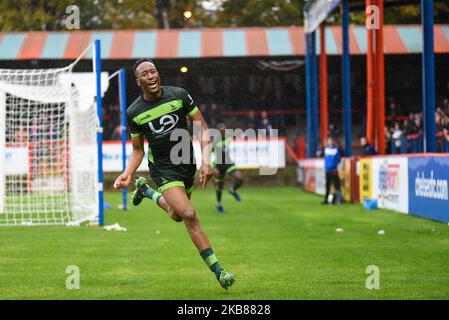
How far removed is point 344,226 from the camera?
16953mm

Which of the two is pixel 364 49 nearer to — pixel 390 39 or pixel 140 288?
pixel 390 39

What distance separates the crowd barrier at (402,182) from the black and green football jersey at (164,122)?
310 inches

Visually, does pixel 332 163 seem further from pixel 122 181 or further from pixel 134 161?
pixel 122 181

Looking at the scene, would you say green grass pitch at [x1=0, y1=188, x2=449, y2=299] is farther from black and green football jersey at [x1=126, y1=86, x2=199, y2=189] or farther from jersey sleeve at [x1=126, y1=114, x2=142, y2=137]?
jersey sleeve at [x1=126, y1=114, x2=142, y2=137]

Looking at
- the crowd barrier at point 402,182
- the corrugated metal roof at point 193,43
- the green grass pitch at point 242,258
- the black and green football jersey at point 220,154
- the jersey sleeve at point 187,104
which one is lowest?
the green grass pitch at point 242,258

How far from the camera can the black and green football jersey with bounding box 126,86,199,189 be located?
9320 mm

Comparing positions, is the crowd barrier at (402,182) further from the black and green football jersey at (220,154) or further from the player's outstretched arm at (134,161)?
the player's outstretched arm at (134,161)

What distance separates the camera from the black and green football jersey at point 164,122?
932 centimetres

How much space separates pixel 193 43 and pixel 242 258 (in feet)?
100

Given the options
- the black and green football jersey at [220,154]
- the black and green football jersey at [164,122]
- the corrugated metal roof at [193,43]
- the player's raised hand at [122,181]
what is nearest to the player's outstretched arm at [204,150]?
the black and green football jersey at [164,122]

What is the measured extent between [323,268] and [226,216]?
980 centimetres
